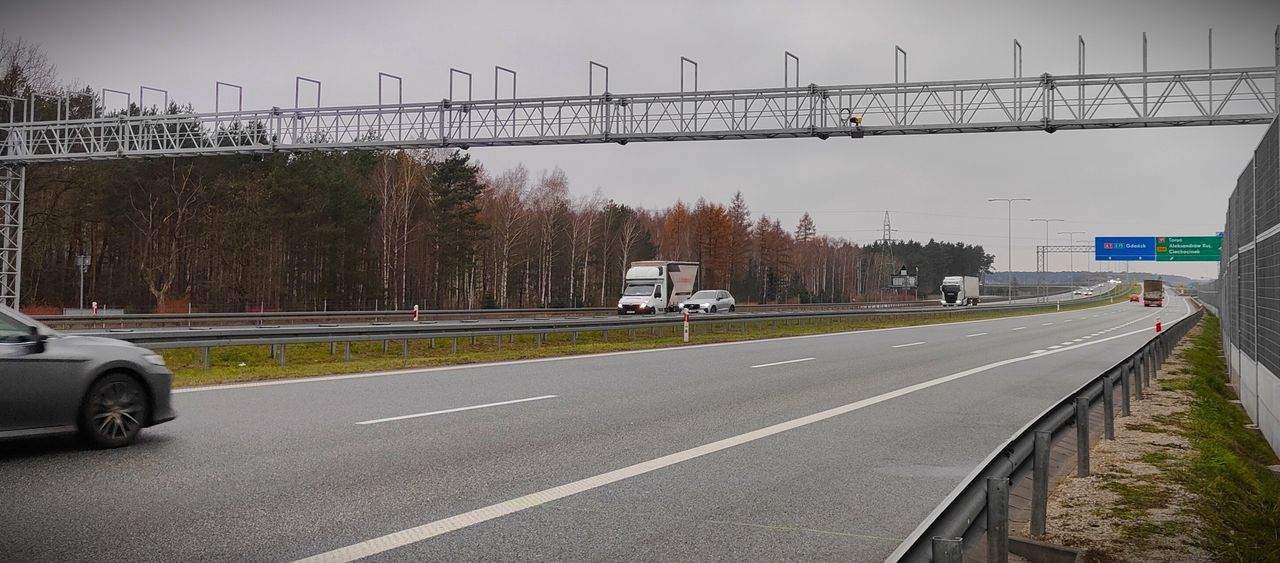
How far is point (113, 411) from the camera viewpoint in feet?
25.2

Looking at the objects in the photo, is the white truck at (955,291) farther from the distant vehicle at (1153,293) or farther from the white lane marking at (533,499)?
the white lane marking at (533,499)

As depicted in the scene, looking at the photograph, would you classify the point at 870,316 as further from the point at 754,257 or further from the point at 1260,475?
the point at 754,257

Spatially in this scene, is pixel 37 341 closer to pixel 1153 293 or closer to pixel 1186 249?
pixel 1186 249

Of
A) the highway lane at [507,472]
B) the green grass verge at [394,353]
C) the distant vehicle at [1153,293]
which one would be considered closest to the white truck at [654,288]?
the green grass verge at [394,353]

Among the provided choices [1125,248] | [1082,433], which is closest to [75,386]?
[1082,433]

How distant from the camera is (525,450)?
805 cm

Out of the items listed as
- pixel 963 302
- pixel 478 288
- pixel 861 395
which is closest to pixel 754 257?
pixel 963 302

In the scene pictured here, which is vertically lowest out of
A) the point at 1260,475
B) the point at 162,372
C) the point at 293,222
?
the point at 1260,475

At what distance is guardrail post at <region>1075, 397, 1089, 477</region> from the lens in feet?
23.9

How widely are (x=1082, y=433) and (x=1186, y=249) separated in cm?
6744

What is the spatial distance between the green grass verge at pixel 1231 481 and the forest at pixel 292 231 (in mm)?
42571

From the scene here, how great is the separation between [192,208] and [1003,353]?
154 ft

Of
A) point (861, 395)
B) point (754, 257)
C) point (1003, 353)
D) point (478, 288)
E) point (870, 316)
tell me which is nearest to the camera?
point (861, 395)

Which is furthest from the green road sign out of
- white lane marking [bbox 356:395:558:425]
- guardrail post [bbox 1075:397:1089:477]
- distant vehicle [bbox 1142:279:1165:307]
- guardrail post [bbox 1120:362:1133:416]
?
guardrail post [bbox 1075:397:1089:477]
